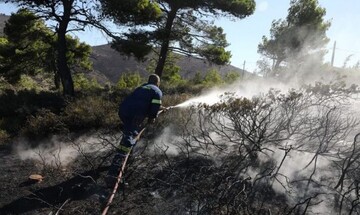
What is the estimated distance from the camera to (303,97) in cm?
709

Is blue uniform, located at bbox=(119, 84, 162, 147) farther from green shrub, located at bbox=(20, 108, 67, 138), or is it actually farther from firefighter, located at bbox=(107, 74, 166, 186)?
green shrub, located at bbox=(20, 108, 67, 138)

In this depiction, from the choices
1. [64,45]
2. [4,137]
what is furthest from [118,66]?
[4,137]

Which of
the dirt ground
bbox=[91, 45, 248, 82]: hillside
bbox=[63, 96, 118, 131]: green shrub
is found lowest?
bbox=[91, 45, 248, 82]: hillside

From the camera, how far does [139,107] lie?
6461mm

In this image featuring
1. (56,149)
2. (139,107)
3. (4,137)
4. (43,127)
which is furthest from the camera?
(4,137)

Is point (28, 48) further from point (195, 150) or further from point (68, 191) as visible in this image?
point (68, 191)

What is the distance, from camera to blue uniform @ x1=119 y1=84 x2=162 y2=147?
646cm

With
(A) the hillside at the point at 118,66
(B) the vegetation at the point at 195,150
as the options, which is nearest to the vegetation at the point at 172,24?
(B) the vegetation at the point at 195,150

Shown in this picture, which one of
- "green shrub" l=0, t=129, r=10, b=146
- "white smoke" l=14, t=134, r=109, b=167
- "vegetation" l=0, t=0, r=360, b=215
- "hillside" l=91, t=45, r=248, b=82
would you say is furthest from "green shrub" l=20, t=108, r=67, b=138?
"hillside" l=91, t=45, r=248, b=82

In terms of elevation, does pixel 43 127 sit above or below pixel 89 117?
below

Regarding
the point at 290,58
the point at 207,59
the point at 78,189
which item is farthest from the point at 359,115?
the point at 290,58

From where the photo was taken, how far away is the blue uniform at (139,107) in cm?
646

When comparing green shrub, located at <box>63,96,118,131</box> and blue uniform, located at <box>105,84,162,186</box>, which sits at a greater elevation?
blue uniform, located at <box>105,84,162,186</box>

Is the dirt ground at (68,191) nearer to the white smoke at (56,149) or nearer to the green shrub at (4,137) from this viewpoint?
the white smoke at (56,149)
